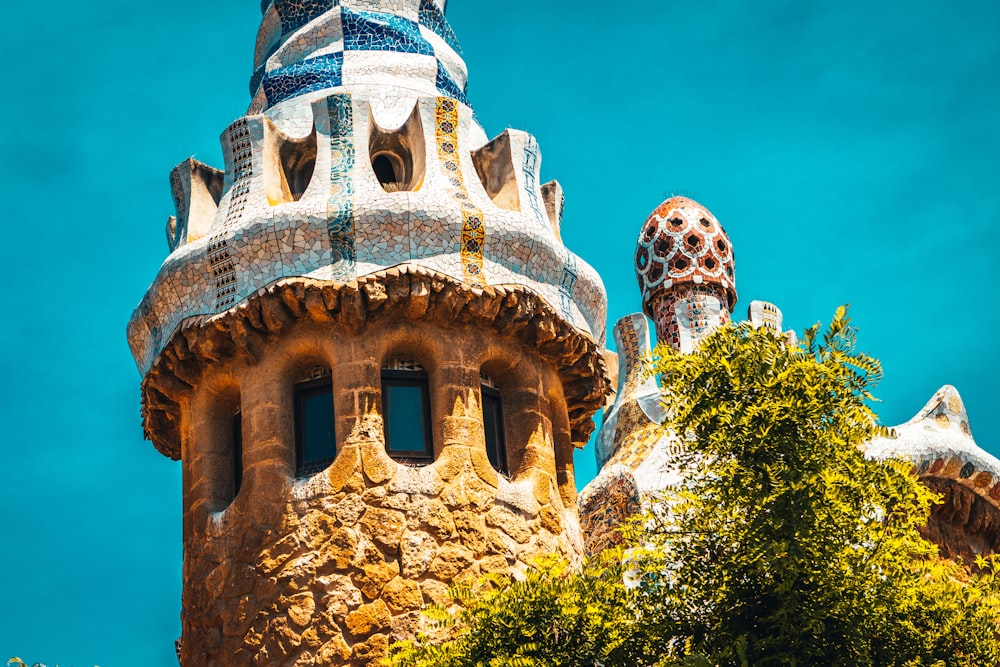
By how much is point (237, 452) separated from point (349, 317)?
47.9 inches

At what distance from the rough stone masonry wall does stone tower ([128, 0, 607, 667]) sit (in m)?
0.01

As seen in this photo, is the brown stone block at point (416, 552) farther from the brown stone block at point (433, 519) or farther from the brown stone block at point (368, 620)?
the brown stone block at point (368, 620)

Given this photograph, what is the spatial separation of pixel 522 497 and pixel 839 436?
2.44 meters

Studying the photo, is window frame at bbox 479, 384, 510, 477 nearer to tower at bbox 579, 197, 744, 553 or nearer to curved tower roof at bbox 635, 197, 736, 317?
tower at bbox 579, 197, 744, 553

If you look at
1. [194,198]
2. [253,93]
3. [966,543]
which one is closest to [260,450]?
[194,198]

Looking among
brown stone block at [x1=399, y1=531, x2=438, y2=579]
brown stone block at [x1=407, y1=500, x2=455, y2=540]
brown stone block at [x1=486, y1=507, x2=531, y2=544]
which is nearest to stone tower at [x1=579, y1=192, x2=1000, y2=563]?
brown stone block at [x1=486, y1=507, x2=531, y2=544]

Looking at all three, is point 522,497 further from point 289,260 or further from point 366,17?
point 366,17

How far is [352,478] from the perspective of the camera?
10586 millimetres

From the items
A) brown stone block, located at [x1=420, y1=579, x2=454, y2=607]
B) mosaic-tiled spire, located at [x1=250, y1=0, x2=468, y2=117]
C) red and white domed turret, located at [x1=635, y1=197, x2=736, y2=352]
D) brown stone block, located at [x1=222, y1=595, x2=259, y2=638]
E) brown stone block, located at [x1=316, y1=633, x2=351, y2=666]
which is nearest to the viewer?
brown stone block, located at [x1=316, y1=633, x2=351, y2=666]

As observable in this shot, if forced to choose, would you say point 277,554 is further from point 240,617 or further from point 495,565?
point 495,565

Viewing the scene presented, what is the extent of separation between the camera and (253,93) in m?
13.4

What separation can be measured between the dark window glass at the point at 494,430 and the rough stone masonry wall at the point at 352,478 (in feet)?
0.20

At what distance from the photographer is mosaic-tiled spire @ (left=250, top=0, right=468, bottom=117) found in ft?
41.5

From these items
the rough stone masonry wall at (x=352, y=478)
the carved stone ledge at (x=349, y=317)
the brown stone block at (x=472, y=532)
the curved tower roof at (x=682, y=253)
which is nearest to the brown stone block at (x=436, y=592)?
the rough stone masonry wall at (x=352, y=478)
